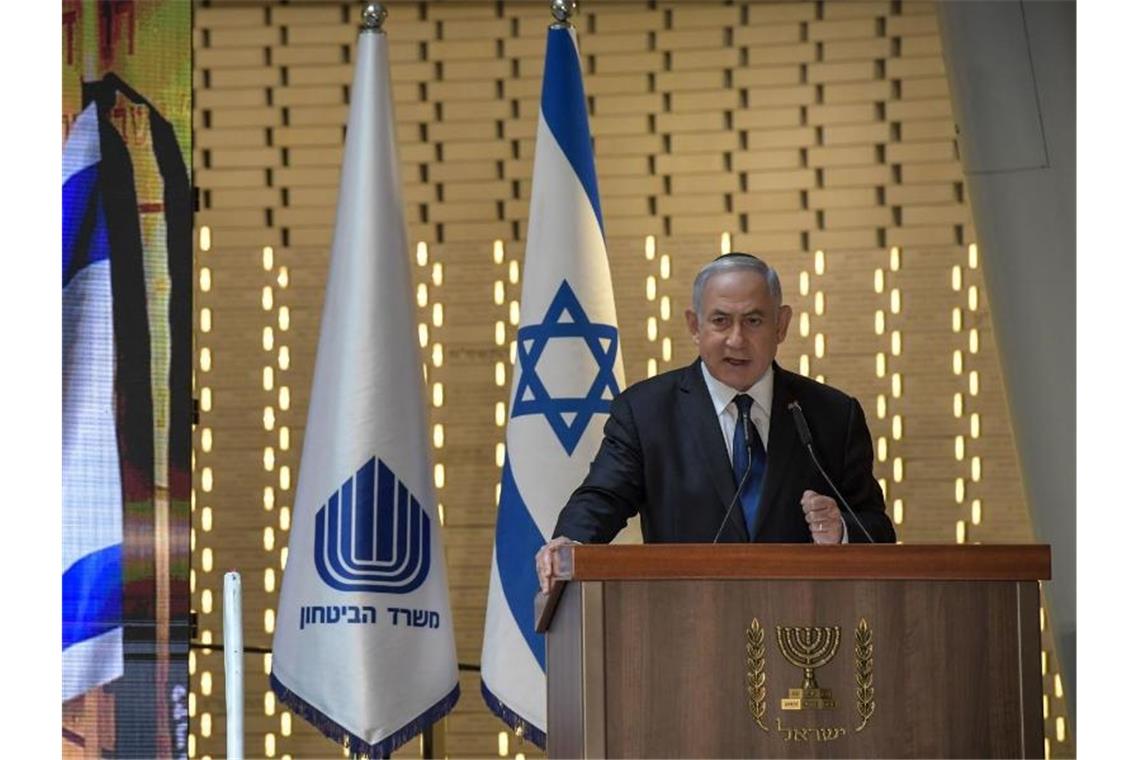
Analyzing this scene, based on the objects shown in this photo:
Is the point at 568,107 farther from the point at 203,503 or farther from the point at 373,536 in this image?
the point at 203,503

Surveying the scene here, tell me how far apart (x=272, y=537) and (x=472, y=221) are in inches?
60.6

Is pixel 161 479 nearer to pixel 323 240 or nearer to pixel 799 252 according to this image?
pixel 323 240

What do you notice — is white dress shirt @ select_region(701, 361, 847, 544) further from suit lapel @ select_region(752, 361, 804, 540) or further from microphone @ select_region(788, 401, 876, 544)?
microphone @ select_region(788, 401, 876, 544)

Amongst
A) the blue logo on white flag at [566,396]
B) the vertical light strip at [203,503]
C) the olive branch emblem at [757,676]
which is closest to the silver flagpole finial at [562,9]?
the blue logo on white flag at [566,396]

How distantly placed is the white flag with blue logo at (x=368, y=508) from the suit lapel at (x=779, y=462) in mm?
1936

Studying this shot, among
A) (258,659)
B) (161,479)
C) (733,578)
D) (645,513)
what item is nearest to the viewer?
(733,578)

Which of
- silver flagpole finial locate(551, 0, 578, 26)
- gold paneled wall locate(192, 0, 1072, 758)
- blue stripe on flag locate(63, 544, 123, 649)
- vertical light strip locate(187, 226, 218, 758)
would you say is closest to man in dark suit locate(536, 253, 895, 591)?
blue stripe on flag locate(63, 544, 123, 649)

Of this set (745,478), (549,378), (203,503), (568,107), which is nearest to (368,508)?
(549,378)

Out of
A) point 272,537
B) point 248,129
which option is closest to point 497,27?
point 248,129

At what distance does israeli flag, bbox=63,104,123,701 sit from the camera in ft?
15.5

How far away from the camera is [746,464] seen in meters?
3.91

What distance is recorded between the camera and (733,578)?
2846 millimetres

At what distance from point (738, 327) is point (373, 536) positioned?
201 cm

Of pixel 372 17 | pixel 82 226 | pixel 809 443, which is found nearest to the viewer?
pixel 809 443
